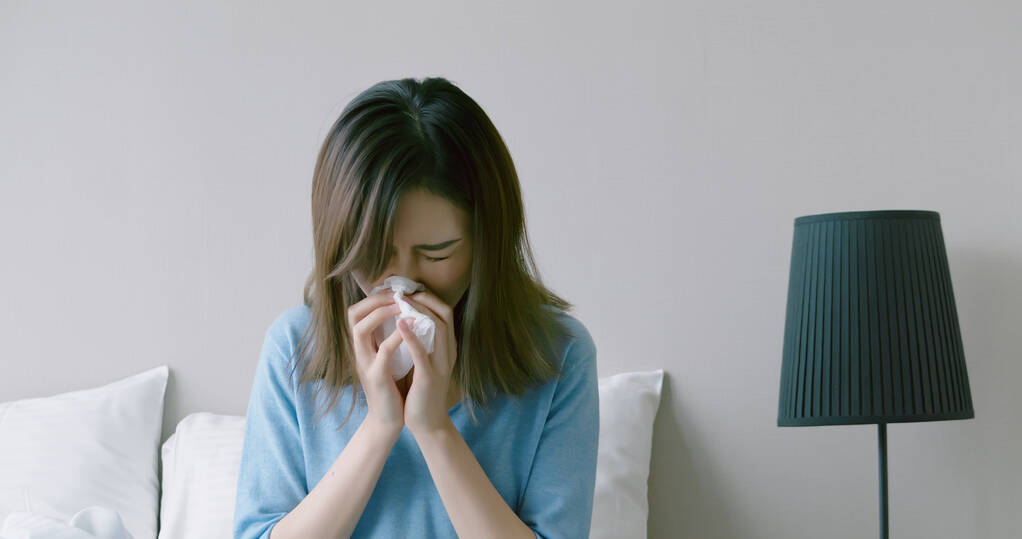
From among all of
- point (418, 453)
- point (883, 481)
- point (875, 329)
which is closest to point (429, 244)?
point (418, 453)

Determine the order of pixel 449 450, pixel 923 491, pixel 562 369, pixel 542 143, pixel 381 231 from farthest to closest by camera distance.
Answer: pixel 542 143
pixel 923 491
pixel 562 369
pixel 449 450
pixel 381 231

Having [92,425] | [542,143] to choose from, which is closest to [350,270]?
[542,143]

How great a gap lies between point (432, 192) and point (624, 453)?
828 millimetres

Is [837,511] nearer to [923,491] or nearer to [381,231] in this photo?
[923,491]

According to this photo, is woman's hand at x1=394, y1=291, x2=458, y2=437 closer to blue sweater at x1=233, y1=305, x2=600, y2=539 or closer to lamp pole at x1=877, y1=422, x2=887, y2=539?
blue sweater at x1=233, y1=305, x2=600, y2=539

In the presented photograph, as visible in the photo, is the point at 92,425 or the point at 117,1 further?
the point at 117,1

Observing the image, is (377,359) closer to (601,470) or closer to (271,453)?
(271,453)

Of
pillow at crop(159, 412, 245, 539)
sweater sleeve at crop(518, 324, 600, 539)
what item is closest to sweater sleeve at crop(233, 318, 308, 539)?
sweater sleeve at crop(518, 324, 600, 539)

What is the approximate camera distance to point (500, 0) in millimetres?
1802

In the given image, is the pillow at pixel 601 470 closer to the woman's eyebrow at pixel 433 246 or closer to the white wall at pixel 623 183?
the white wall at pixel 623 183

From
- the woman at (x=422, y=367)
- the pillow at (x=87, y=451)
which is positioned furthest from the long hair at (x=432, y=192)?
the pillow at (x=87, y=451)

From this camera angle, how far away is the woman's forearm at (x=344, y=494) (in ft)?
→ 3.67

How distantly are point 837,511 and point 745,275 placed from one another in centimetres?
47

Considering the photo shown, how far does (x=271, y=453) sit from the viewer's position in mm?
1228
